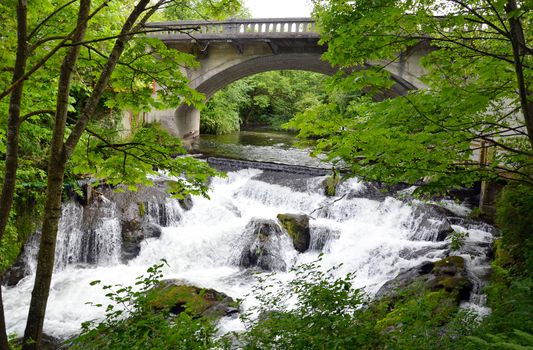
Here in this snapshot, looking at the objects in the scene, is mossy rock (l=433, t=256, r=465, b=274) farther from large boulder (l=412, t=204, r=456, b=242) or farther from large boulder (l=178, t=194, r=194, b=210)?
large boulder (l=178, t=194, r=194, b=210)

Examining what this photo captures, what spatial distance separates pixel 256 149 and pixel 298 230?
10.0 metres

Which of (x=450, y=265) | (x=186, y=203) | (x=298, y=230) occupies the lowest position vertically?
(x=298, y=230)

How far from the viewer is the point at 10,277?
7980 millimetres

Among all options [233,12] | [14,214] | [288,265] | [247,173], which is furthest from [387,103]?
[247,173]

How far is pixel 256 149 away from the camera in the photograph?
1969 centimetres

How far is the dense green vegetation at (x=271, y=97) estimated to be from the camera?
2942 cm

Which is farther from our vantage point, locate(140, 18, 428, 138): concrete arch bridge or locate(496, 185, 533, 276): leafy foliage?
locate(140, 18, 428, 138): concrete arch bridge

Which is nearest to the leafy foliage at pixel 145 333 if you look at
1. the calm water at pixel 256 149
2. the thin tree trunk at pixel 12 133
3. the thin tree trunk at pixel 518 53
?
the thin tree trunk at pixel 12 133

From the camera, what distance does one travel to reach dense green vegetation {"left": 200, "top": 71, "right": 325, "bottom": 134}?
29417 mm

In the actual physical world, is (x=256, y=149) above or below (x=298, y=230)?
above

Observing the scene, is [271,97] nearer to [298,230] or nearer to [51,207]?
[298,230]

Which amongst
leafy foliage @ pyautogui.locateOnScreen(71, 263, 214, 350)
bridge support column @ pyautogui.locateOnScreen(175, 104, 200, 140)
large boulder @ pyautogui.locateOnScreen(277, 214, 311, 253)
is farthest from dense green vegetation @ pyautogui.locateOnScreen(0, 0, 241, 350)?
bridge support column @ pyautogui.locateOnScreen(175, 104, 200, 140)

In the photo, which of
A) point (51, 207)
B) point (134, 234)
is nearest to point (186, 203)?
point (134, 234)

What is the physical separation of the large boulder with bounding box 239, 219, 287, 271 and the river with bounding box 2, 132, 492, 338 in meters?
0.05
